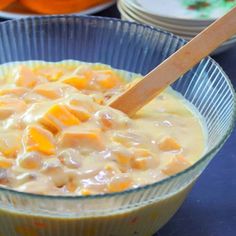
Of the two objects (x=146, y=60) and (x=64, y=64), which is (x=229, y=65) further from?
(x=64, y=64)

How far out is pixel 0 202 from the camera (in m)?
0.96

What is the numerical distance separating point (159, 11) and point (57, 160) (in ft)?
3.02

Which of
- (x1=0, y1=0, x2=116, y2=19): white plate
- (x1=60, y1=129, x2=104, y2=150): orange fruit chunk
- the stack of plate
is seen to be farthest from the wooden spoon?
(x1=0, y1=0, x2=116, y2=19): white plate

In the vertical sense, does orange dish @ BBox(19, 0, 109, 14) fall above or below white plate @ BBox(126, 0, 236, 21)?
below

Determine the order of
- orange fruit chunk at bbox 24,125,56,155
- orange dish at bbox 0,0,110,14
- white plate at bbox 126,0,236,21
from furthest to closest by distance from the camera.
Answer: orange dish at bbox 0,0,110,14 < white plate at bbox 126,0,236,21 < orange fruit chunk at bbox 24,125,56,155

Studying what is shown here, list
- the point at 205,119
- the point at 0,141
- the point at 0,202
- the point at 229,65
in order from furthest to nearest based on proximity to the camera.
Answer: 1. the point at 229,65
2. the point at 205,119
3. the point at 0,141
4. the point at 0,202

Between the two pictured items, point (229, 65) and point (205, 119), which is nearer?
point (205, 119)

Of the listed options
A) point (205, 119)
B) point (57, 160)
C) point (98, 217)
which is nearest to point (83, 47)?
point (205, 119)

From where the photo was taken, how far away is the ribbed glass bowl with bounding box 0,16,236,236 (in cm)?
94

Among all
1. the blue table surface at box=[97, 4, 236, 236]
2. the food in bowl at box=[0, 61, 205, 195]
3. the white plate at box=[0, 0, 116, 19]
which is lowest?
the white plate at box=[0, 0, 116, 19]

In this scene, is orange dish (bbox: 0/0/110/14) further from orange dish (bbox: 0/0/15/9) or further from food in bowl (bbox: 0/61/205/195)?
food in bowl (bbox: 0/61/205/195)

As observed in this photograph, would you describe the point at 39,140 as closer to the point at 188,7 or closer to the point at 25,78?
the point at 25,78

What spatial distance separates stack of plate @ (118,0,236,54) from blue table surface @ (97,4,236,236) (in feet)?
1.43

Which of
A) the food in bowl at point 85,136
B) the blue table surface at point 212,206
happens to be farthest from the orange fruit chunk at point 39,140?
the blue table surface at point 212,206
